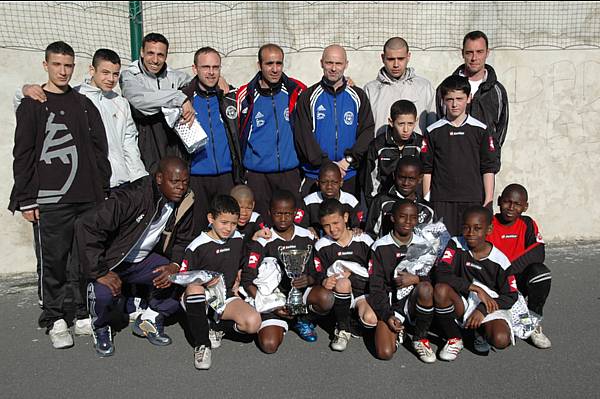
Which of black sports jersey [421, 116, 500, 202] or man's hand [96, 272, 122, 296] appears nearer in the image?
man's hand [96, 272, 122, 296]

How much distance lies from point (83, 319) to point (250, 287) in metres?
1.36

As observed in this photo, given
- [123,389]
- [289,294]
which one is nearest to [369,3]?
[289,294]

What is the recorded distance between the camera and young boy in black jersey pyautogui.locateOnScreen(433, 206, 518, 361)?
4.27 metres

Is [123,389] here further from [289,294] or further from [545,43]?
[545,43]

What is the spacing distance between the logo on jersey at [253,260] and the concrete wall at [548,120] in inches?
109

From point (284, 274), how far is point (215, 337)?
2.42ft

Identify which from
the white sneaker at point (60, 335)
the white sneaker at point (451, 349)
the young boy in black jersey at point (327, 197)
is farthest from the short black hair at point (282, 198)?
the white sneaker at point (60, 335)

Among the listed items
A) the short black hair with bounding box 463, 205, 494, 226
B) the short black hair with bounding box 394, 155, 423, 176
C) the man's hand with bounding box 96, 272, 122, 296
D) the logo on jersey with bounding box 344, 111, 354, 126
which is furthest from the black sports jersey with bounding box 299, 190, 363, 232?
the man's hand with bounding box 96, 272, 122, 296

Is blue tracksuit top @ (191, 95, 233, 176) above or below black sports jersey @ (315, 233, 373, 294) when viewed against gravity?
above

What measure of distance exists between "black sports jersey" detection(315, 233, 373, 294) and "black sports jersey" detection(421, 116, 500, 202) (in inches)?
34.1

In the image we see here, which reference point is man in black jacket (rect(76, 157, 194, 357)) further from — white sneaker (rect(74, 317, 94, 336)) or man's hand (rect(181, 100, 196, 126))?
man's hand (rect(181, 100, 196, 126))

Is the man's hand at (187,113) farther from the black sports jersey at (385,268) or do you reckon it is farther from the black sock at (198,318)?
the black sports jersey at (385,268)

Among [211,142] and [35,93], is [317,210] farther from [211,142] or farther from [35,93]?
[35,93]

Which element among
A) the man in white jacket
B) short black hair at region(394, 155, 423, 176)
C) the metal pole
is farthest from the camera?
the metal pole
